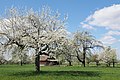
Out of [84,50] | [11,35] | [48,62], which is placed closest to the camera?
[11,35]

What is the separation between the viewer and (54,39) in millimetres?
44031

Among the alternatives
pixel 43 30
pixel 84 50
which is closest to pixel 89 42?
pixel 84 50

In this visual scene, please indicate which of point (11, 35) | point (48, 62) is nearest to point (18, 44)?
point (11, 35)

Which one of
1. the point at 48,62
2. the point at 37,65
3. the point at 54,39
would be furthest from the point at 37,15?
the point at 48,62

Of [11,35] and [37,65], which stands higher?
[11,35]

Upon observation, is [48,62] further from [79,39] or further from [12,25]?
[12,25]

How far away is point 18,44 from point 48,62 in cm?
10587

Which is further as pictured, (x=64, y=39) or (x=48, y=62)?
(x=48, y=62)

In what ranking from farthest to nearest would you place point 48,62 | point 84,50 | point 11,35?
point 48,62 → point 84,50 → point 11,35

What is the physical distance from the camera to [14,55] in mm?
44812

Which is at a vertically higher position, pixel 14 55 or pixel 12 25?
pixel 12 25

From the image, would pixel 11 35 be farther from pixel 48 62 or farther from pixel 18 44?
pixel 48 62

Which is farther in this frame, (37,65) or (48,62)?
(48,62)

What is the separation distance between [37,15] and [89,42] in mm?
49381
